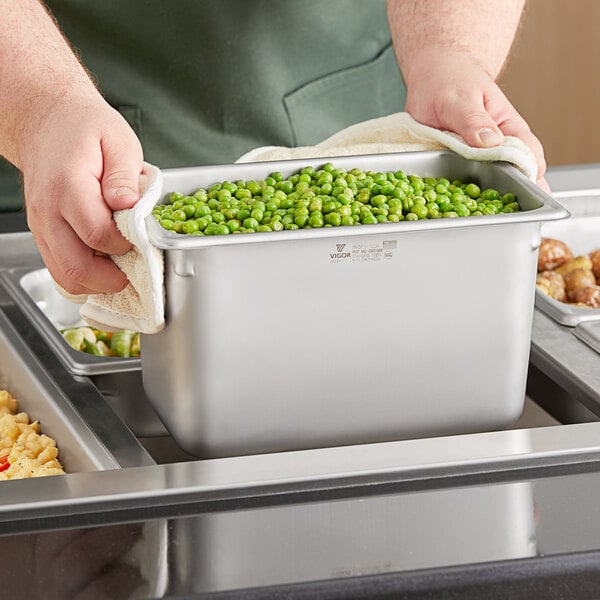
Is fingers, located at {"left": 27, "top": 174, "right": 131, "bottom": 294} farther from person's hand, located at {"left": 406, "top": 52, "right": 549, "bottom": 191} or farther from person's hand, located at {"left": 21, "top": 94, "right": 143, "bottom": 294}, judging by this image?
person's hand, located at {"left": 406, "top": 52, "right": 549, "bottom": 191}

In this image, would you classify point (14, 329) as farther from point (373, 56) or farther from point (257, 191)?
point (373, 56)

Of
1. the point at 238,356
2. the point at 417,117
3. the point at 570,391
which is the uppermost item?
the point at 417,117

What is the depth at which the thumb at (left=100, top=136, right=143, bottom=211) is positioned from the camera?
1079mm

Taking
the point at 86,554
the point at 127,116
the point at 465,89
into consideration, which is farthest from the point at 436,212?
the point at 127,116

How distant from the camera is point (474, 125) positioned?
132cm

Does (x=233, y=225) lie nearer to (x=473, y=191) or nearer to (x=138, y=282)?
(x=138, y=282)

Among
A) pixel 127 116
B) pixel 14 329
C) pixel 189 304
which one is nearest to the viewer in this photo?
pixel 189 304

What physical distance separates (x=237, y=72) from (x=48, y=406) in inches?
38.6

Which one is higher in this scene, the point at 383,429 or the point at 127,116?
the point at 127,116

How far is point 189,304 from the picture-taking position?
103cm

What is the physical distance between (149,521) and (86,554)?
0.21 ft

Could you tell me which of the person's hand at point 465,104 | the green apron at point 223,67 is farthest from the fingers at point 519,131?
the green apron at point 223,67

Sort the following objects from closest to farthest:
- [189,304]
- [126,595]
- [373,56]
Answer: [126,595] < [189,304] < [373,56]

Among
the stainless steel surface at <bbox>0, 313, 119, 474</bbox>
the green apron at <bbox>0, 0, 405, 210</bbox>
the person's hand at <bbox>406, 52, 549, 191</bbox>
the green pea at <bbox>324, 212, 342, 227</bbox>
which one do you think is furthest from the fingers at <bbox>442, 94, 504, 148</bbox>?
the green apron at <bbox>0, 0, 405, 210</bbox>
